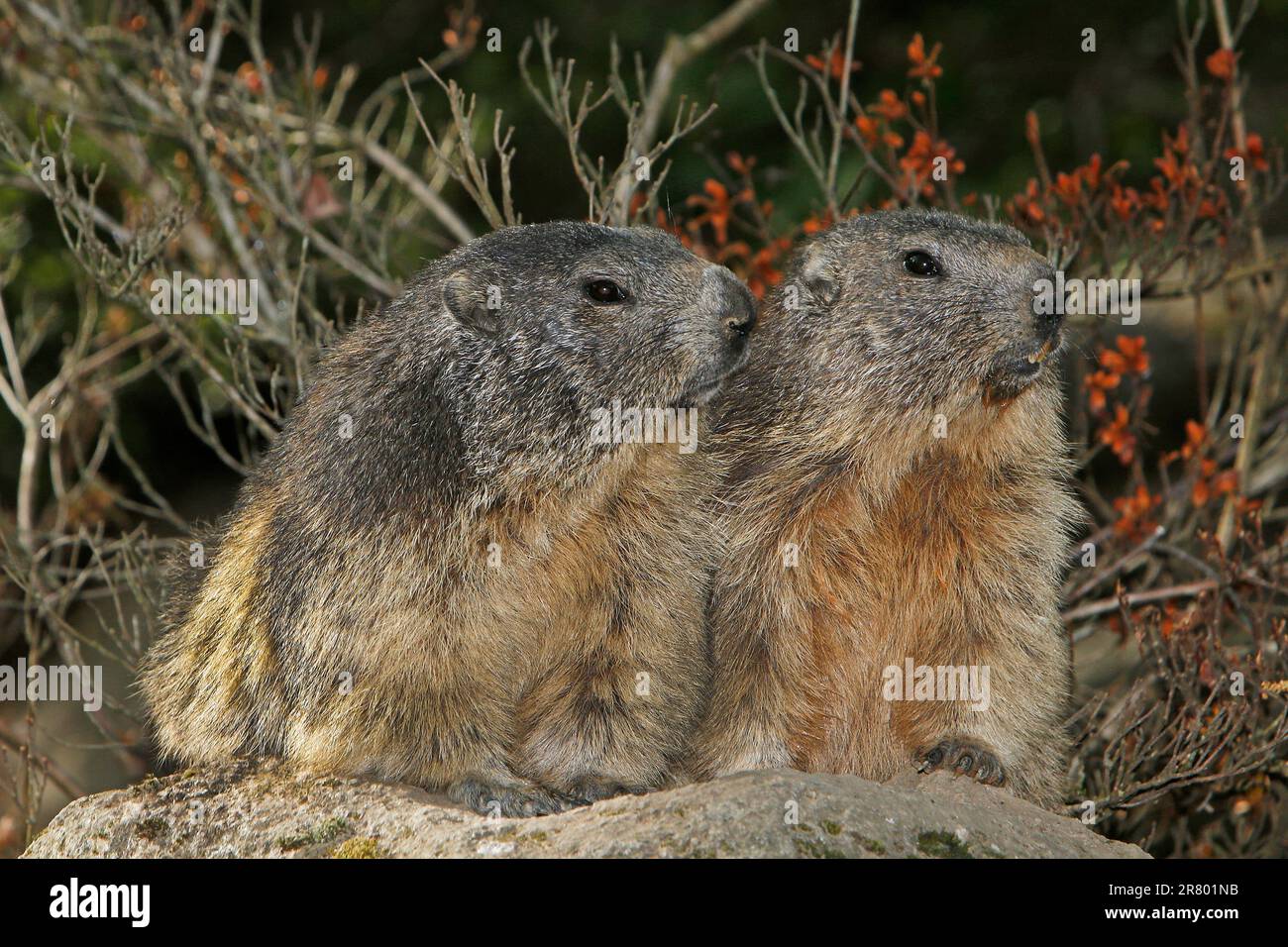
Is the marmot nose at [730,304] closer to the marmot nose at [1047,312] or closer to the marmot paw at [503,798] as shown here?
the marmot nose at [1047,312]

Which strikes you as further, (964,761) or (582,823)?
(964,761)

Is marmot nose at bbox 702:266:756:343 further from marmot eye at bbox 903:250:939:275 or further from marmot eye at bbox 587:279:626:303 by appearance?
marmot eye at bbox 903:250:939:275

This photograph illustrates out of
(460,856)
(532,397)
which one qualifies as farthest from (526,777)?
(532,397)

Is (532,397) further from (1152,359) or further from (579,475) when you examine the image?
(1152,359)

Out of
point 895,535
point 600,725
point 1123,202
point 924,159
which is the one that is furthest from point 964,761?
point 924,159

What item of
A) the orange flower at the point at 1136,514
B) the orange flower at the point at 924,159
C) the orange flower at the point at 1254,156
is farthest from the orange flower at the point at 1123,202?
the orange flower at the point at 1136,514

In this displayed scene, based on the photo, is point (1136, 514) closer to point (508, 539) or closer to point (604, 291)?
point (604, 291)

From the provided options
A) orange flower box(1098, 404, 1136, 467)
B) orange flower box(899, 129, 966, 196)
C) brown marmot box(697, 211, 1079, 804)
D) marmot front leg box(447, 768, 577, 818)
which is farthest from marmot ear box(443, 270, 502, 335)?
orange flower box(1098, 404, 1136, 467)
